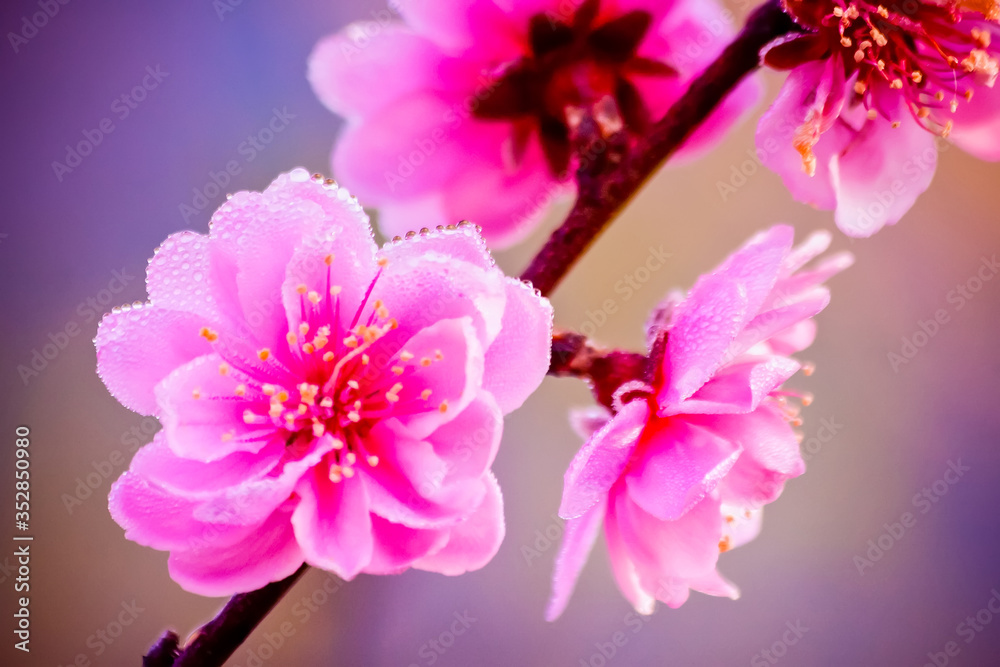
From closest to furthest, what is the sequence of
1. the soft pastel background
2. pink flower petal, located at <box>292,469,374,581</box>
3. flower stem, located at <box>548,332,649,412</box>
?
pink flower petal, located at <box>292,469,374,581</box>, flower stem, located at <box>548,332,649,412</box>, the soft pastel background

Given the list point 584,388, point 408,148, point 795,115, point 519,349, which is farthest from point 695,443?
point 584,388

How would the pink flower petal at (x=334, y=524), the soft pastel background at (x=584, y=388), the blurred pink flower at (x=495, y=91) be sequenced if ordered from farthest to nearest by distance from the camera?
the soft pastel background at (x=584, y=388)
the blurred pink flower at (x=495, y=91)
the pink flower petal at (x=334, y=524)

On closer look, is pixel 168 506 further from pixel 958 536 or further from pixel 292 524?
pixel 958 536

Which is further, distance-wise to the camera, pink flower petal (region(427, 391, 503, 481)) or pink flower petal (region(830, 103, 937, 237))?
pink flower petal (region(830, 103, 937, 237))

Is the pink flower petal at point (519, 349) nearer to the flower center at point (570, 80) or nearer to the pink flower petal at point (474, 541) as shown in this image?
the pink flower petal at point (474, 541)

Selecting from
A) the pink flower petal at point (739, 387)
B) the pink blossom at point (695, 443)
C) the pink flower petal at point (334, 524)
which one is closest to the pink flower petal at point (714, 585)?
the pink blossom at point (695, 443)

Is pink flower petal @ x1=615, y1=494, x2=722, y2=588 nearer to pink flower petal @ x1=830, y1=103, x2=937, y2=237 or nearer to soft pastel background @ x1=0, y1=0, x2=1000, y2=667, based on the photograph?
pink flower petal @ x1=830, y1=103, x2=937, y2=237

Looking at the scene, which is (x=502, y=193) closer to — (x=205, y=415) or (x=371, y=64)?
(x=371, y=64)

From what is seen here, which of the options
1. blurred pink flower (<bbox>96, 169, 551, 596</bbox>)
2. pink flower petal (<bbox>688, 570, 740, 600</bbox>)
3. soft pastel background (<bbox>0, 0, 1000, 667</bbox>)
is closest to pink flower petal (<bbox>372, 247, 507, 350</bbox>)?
blurred pink flower (<bbox>96, 169, 551, 596</bbox>)

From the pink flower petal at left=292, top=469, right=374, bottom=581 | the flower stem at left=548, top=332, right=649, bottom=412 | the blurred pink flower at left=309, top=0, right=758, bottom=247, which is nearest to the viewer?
the pink flower petal at left=292, top=469, right=374, bottom=581
